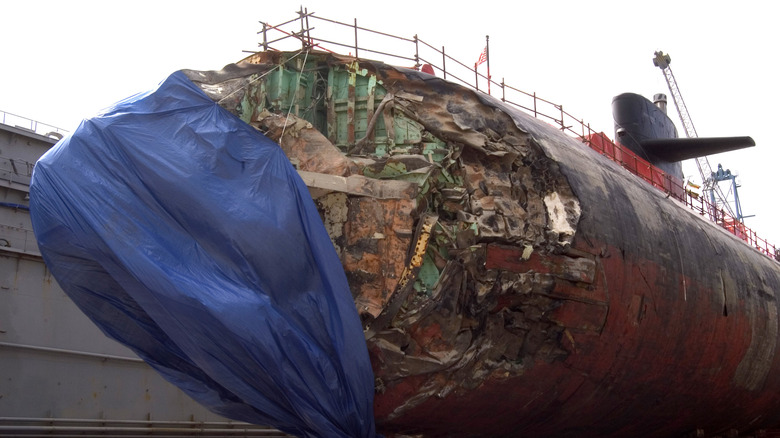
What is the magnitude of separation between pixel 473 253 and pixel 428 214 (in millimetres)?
605

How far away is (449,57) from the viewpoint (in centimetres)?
1014

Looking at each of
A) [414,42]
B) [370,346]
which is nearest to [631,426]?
[370,346]

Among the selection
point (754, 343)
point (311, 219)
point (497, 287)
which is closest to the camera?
point (311, 219)

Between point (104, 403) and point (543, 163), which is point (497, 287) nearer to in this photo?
point (543, 163)

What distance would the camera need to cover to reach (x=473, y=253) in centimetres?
770

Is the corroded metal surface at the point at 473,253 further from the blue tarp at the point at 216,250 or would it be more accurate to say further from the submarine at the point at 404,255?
the blue tarp at the point at 216,250

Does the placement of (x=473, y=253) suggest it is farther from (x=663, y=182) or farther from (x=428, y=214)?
(x=663, y=182)

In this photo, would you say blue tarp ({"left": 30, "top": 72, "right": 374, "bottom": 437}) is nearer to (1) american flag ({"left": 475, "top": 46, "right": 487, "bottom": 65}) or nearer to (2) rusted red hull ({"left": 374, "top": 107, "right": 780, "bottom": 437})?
(2) rusted red hull ({"left": 374, "top": 107, "right": 780, "bottom": 437})

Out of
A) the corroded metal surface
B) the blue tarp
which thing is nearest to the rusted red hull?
the corroded metal surface

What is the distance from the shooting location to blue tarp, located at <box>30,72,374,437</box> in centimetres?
645

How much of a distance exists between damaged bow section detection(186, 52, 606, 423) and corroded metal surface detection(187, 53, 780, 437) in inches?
0.6

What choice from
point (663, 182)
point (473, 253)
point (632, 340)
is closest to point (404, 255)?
point (473, 253)

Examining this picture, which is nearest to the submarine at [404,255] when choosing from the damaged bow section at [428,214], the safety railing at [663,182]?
the damaged bow section at [428,214]

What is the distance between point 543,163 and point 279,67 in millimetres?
3245
